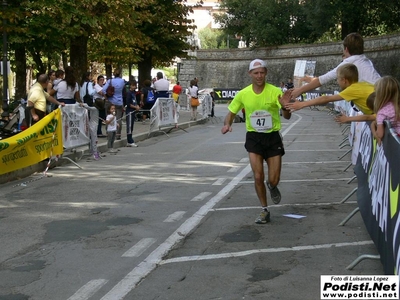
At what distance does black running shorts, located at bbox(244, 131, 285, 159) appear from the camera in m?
9.60

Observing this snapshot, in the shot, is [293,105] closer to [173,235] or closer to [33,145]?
[173,235]

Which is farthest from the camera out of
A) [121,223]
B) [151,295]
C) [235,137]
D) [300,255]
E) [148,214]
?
[235,137]

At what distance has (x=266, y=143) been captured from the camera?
960 centimetres

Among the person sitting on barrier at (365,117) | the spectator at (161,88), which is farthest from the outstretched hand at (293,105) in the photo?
the spectator at (161,88)

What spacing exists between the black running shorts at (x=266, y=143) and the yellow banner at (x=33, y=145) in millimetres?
5563

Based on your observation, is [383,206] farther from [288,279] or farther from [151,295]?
[151,295]

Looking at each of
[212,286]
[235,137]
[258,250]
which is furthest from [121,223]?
[235,137]

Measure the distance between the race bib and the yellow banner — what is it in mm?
5626

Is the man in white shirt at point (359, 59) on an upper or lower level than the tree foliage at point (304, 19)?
lower

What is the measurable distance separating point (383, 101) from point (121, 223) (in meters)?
3.55

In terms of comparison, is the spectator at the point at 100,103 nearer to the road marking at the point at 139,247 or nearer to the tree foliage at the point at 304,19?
the road marking at the point at 139,247

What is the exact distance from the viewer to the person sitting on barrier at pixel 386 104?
7.78 meters

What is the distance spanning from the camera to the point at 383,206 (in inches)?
275

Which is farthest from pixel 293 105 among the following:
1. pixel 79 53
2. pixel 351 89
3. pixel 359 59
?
pixel 79 53
